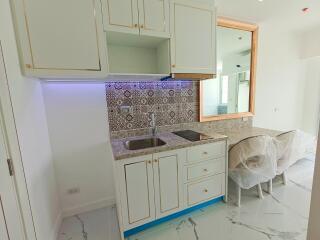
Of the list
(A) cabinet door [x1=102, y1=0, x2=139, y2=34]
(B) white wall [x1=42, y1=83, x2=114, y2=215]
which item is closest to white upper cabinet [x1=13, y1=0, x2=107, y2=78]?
(A) cabinet door [x1=102, y1=0, x2=139, y2=34]

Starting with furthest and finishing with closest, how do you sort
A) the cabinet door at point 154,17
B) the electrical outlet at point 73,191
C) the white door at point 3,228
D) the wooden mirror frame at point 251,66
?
the wooden mirror frame at point 251,66 → the electrical outlet at point 73,191 → the cabinet door at point 154,17 → the white door at point 3,228

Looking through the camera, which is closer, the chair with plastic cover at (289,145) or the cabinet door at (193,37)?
the cabinet door at (193,37)

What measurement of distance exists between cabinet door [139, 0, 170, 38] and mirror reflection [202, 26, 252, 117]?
983mm

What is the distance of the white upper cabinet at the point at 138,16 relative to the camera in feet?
4.65

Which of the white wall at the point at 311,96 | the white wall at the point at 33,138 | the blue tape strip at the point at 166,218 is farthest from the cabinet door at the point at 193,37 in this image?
the white wall at the point at 311,96

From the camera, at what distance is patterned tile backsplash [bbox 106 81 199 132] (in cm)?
192

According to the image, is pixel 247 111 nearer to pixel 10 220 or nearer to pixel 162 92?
pixel 162 92

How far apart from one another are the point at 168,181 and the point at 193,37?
1.54 m

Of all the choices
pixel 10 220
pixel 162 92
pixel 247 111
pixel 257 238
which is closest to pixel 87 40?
pixel 162 92

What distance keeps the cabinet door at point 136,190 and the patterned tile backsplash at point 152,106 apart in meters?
0.59

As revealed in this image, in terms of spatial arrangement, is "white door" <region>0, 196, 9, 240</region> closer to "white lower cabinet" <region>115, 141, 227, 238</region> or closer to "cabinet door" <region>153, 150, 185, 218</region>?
"white lower cabinet" <region>115, 141, 227, 238</region>

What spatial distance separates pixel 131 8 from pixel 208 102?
153 cm

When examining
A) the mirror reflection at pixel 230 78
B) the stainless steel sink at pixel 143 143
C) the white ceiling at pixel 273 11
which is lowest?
the stainless steel sink at pixel 143 143

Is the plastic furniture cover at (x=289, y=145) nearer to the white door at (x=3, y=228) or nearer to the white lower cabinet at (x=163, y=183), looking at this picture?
the white lower cabinet at (x=163, y=183)
